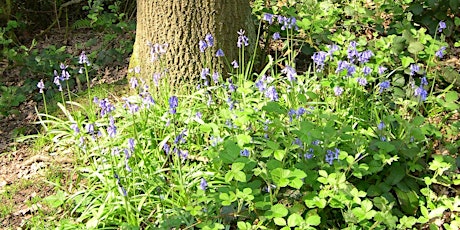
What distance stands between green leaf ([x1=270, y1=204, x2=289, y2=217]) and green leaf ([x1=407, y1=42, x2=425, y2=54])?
1.80 metres

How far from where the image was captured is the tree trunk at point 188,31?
4035 mm

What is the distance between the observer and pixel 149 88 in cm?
396

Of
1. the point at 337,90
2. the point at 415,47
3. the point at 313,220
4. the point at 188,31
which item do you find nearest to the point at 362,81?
the point at 337,90

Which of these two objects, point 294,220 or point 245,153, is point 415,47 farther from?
point 294,220

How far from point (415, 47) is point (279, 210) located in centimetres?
186

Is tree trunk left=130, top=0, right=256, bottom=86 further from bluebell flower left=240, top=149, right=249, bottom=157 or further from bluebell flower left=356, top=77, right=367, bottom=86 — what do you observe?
bluebell flower left=240, top=149, right=249, bottom=157

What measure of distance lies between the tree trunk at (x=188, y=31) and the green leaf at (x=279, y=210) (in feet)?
4.88

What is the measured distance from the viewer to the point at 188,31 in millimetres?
4062

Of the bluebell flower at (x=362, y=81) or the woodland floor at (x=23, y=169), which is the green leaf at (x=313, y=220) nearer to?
the bluebell flower at (x=362, y=81)

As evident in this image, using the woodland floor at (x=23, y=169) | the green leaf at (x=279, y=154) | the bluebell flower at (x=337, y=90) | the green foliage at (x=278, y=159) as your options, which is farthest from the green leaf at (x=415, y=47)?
the green leaf at (x=279, y=154)

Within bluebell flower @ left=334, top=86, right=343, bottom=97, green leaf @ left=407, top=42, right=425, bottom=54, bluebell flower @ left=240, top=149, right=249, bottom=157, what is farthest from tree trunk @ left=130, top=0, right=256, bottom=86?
green leaf @ left=407, top=42, right=425, bottom=54

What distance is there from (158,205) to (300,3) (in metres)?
2.68

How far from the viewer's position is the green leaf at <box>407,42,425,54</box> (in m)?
3.92

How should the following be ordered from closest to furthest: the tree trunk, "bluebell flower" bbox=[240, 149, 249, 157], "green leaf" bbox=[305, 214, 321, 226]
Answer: "green leaf" bbox=[305, 214, 321, 226]
"bluebell flower" bbox=[240, 149, 249, 157]
the tree trunk
